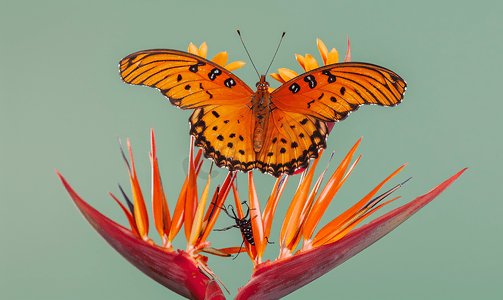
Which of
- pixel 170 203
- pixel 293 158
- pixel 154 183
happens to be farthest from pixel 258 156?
pixel 170 203

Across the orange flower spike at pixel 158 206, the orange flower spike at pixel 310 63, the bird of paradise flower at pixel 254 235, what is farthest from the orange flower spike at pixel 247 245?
the orange flower spike at pixel 310 63

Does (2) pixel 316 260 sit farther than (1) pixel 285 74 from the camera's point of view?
No

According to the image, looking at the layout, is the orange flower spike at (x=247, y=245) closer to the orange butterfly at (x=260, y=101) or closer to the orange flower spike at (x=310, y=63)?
the orange butterfly at (x=260, y=101)

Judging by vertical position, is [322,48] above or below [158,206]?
above

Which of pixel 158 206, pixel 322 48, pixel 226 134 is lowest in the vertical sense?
pixel 158 206

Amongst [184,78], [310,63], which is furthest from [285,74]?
[184,78]

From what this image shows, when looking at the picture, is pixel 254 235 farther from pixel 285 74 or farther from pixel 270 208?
pixel 285 74

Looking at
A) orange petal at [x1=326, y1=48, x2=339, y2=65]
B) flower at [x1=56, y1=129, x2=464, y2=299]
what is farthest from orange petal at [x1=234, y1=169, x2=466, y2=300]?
orange petal at [x1=326, y1=48, x2=339, y2=65]

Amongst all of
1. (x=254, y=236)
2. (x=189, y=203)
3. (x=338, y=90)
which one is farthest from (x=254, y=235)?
(x=338, y=90)
